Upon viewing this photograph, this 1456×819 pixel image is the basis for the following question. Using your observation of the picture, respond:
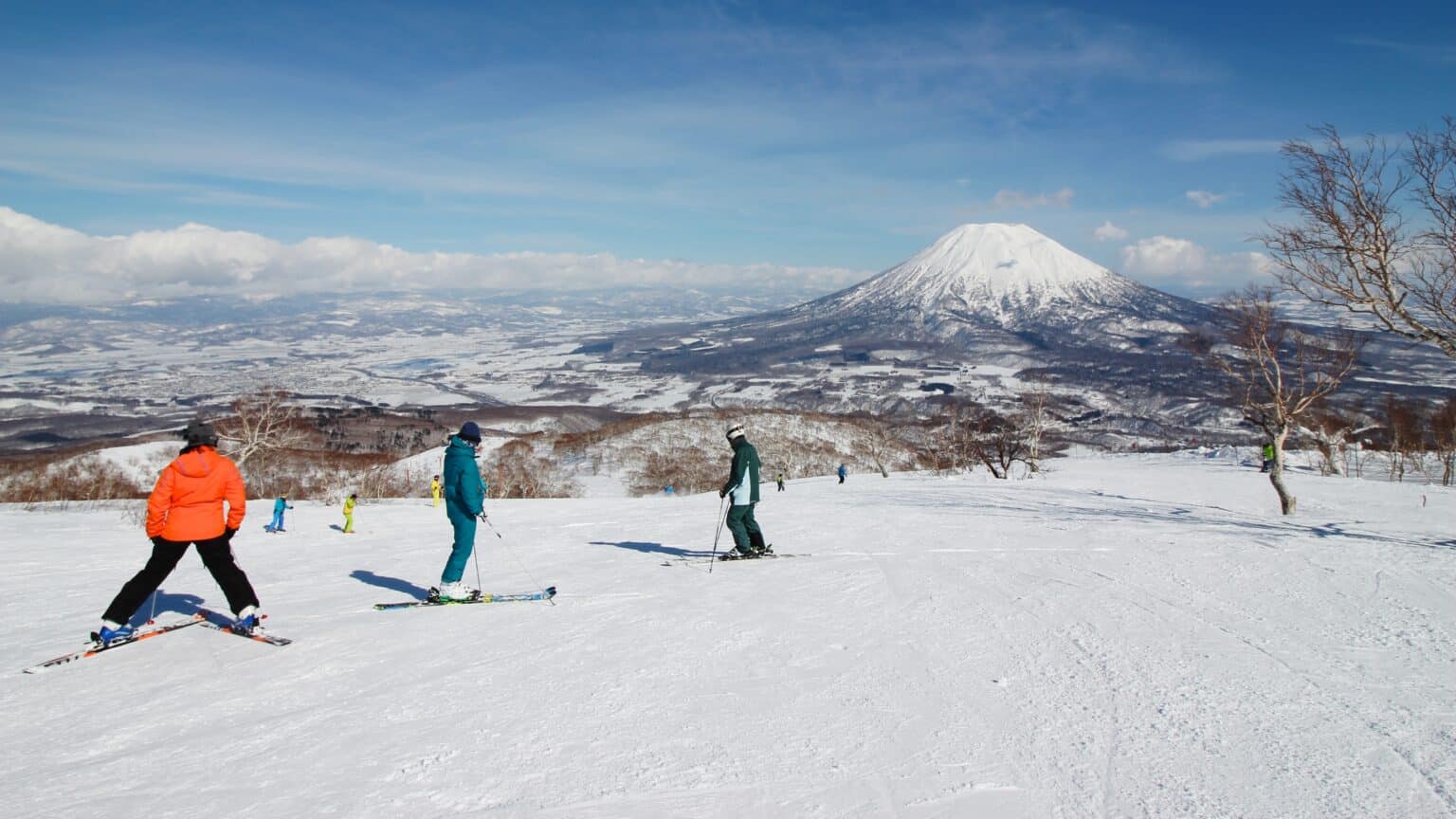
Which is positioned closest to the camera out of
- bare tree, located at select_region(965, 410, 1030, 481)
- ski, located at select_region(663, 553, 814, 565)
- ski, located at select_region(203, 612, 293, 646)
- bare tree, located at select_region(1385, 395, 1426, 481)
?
ski, located at select_region(203, 612, 293, 646)

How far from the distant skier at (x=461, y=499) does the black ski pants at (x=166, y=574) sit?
1.88 meters

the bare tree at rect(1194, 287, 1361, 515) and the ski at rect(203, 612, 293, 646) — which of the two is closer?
the ski at rect(203, 612, 293, 646)

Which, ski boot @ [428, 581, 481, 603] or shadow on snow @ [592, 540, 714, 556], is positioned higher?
ski boot @ [428, 581, 481, 603]

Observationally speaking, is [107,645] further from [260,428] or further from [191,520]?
[260,428]

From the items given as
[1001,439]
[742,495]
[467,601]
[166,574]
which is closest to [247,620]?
[166,574]

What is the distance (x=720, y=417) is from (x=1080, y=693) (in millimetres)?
64725

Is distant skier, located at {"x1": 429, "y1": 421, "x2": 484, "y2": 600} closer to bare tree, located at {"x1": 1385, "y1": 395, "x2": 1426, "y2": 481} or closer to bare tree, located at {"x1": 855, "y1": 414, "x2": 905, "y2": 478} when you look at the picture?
bare tree, located at {"x1": 1385, "y1": 395, "x2": 1426, "y2": 481}

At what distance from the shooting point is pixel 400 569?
10.6m

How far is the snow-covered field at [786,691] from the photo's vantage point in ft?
13.2

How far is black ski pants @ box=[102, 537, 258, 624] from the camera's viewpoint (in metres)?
6.37

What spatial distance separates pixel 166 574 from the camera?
627 centimetres

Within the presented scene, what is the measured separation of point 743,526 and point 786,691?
4.98 meters

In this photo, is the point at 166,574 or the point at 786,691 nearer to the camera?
the point at 786,691

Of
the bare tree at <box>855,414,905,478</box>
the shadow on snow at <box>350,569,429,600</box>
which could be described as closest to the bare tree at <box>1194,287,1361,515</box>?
the shadow on snow at <box>350,569,429,600</box>
